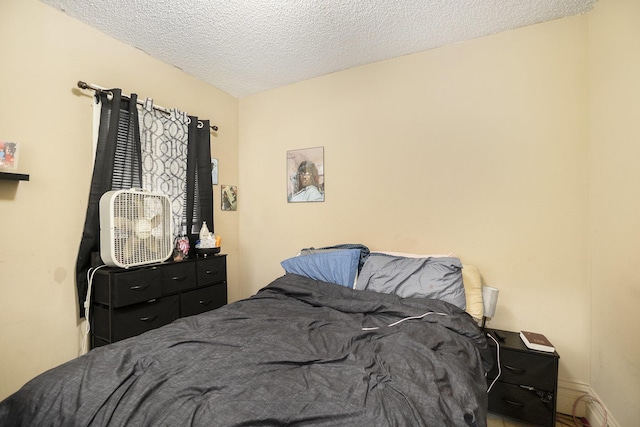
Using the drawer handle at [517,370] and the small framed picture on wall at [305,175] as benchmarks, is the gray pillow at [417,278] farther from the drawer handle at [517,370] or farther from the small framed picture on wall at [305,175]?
the small framed picture on wall at [305,175]

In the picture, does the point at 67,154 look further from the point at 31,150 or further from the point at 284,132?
the point at 284,132

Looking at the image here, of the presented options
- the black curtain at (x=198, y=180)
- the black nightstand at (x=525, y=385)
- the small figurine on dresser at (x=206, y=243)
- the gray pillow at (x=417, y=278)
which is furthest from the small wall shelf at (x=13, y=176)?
the black nightstand at (x=525, y=385)

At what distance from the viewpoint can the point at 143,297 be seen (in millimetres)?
1803

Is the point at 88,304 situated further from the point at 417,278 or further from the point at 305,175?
the point at 417,278

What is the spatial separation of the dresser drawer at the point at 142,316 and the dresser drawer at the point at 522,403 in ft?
7.27

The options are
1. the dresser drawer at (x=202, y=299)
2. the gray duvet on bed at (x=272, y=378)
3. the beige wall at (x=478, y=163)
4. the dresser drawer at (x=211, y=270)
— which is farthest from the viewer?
the dresser drawer at (x=211, y=270)

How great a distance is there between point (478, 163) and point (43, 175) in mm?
2939

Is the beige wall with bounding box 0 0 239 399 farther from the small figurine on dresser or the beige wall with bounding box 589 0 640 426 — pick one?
the beige wall with bounding box 589 0 640 426

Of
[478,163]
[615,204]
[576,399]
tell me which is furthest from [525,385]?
[478,163]

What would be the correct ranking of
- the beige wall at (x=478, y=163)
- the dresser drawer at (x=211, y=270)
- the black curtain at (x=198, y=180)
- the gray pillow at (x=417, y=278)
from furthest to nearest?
the black curtain at (x=198, y=180) < the dresser drawer at (x=211, y=270) < the beige wall at (x=478, y=163) < the gray pillow at (x=417, y=278)

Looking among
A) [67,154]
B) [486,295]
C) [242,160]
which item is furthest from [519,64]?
[67,154]

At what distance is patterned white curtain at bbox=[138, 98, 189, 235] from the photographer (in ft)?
6.85

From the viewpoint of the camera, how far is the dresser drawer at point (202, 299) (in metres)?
2.08

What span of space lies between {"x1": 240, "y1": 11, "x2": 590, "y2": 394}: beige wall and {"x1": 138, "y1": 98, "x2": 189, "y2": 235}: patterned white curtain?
3.31ft
